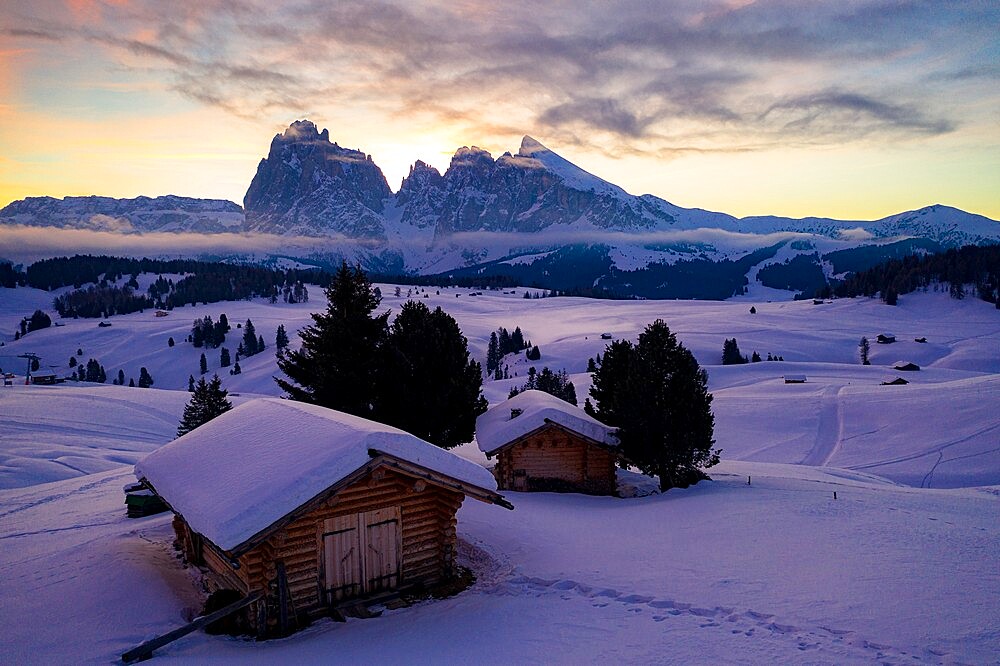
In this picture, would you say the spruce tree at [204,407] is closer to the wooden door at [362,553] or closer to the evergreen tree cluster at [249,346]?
the wooden door at [362,553]

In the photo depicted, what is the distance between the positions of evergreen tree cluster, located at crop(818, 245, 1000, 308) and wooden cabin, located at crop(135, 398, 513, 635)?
16832 cm

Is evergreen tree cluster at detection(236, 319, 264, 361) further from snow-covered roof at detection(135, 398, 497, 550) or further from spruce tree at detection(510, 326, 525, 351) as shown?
snow-covered roof at detection(135, 398, 497, 550)

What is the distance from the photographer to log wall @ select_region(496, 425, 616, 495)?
2708cm

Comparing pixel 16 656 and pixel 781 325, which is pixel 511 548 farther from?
pixel 781 325

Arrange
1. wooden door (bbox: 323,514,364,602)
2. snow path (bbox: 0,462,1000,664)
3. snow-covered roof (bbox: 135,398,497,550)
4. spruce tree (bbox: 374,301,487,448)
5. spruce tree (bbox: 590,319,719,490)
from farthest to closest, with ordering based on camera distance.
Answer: spruce tree (bbox: 374,301,487,448), spruce tree (bbox: 590,319,719,490), wooden door (bbox: 323,514,364,602), snow-covered roof (bbox: 135,398,497,550), snow path (bbox: 0,462,1000,664)

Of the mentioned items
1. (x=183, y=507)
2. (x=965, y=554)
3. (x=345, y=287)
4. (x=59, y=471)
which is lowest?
(x=59, y=471)

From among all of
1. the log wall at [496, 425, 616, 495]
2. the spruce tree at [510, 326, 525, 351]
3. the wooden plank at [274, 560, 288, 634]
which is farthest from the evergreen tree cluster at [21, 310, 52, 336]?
the wooden plank at [274, 560, 288, 634]

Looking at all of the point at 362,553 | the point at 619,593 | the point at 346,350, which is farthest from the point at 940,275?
the point at 362,553

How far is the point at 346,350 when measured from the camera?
1018 inches

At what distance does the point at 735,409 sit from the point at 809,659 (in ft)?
163

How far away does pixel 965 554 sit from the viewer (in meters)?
14.0

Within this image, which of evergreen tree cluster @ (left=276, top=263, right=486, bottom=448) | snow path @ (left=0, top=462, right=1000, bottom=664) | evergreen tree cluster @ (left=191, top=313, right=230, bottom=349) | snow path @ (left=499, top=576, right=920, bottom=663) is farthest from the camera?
evergreen tree cluster @ (left=191, top=313, right=230, bottom=349)

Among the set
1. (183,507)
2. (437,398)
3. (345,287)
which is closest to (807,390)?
(437,398)

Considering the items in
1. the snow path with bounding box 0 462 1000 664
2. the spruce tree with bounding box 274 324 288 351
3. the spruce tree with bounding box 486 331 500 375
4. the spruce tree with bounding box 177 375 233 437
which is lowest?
the spruce tree with bounding box 486 331 500 375
